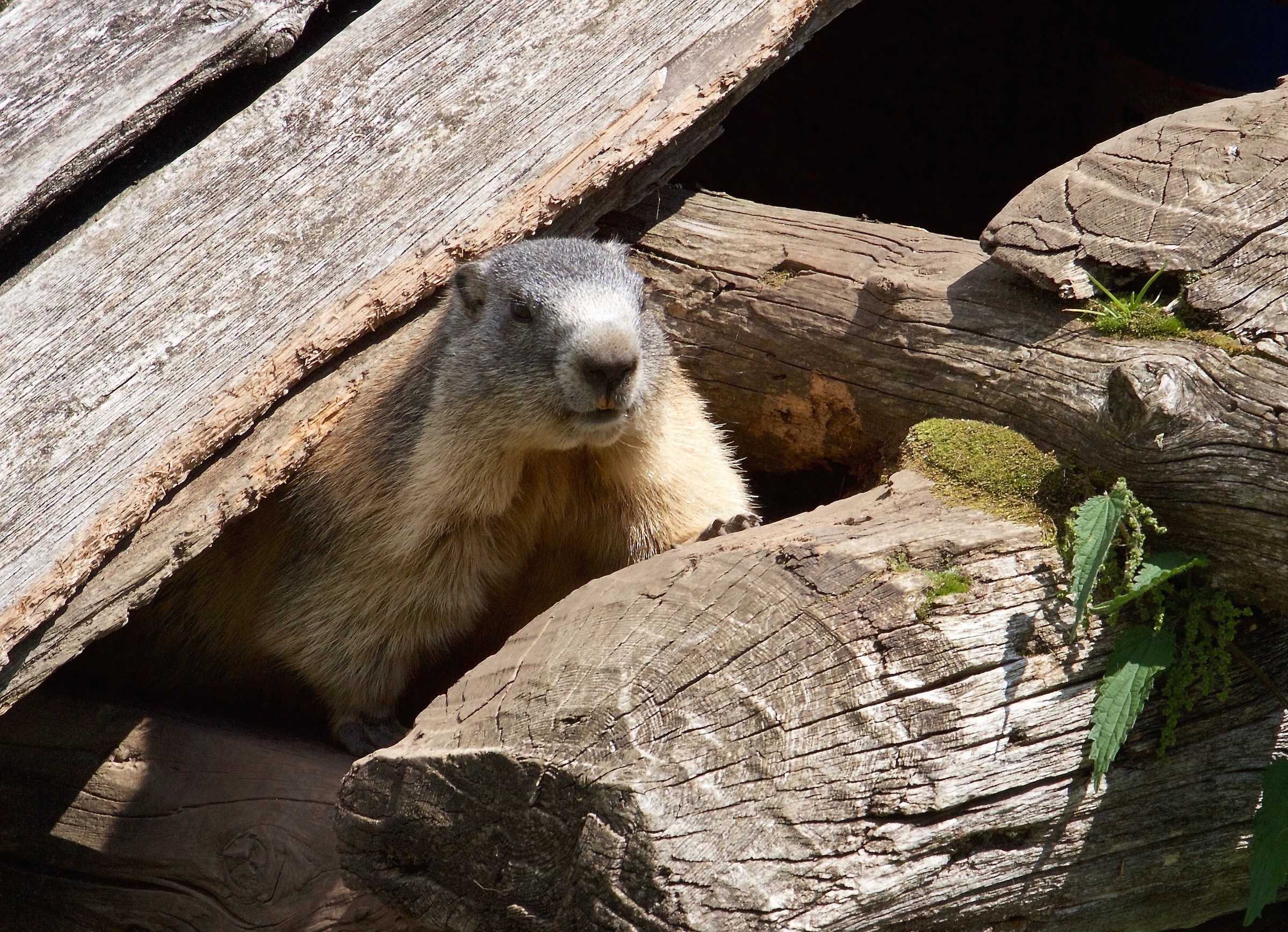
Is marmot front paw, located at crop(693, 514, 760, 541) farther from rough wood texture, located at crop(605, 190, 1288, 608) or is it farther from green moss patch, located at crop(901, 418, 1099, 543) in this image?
rough wood texture, located at crop(605, 190, 1288, 608)

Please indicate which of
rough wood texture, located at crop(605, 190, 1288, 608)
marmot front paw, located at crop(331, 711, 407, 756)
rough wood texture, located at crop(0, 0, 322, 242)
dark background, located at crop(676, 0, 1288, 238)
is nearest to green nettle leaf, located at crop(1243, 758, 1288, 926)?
rough wood texture, located at crop(605, 190, 1288, 608)

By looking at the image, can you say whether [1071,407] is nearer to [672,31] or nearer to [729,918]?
[729,918]

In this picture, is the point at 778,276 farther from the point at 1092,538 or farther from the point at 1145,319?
the point at 1092,538

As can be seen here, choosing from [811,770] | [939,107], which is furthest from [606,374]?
[939,107]

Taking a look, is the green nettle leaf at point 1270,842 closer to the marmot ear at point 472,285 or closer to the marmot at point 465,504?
the marmot at point 465,504

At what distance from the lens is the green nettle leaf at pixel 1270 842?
2793 millimetres

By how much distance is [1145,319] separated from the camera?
3.39m

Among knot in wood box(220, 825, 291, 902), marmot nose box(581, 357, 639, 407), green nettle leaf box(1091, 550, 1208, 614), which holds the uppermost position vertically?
marmot nose box(581, 357, 639, 407)

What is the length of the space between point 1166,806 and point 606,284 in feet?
8.06

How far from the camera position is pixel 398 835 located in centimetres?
305

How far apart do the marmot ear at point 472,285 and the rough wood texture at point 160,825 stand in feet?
6.02

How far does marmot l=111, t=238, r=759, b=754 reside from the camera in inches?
158

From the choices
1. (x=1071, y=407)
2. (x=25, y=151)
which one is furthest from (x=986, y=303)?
(x=25, y=151)

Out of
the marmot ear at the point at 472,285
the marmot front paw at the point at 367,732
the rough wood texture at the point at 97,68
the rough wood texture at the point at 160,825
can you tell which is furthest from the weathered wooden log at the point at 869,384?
the rough wood texture at the point at 97,68
